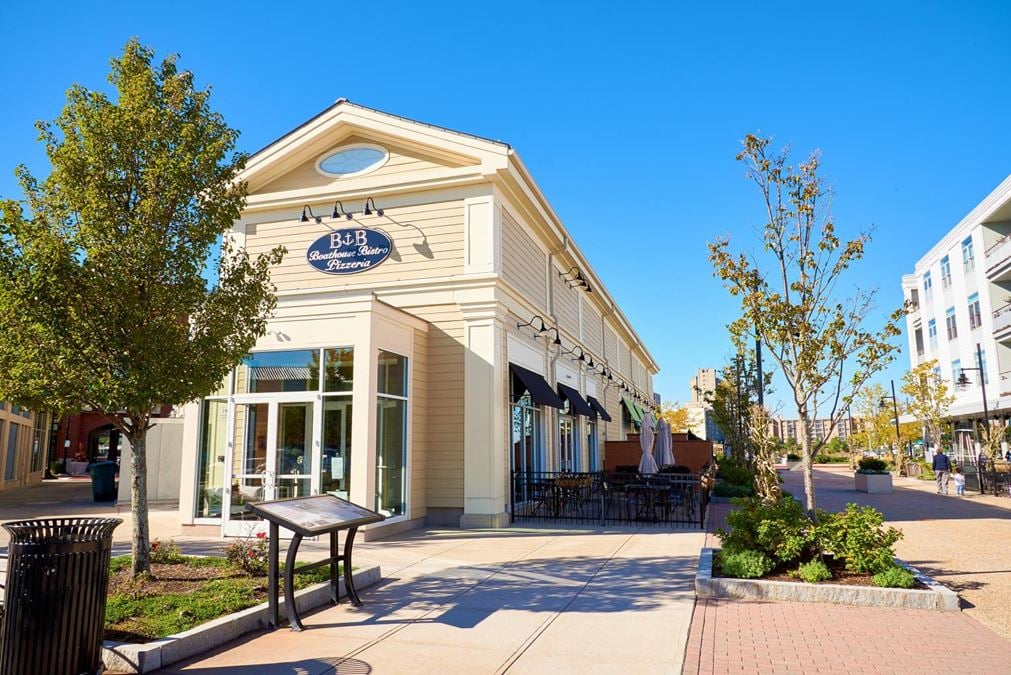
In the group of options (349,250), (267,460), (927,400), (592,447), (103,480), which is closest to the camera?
(267,460)

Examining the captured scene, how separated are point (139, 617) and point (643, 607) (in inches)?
183

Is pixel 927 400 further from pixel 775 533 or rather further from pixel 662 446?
pixel 775 533

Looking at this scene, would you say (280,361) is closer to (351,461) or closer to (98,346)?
(351,461)

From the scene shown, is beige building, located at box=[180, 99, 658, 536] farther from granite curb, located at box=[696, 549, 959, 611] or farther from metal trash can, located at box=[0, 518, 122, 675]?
metal trash can, located at box=[0, 518, 122, 675]

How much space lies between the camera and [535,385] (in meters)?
15.1

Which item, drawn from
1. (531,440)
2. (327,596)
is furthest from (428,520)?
(327,596)

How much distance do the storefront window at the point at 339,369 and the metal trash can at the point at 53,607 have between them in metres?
7.02

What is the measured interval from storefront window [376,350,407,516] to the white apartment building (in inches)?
1122

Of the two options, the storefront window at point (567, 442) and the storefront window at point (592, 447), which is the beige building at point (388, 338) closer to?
the storefront window at point (567, 442)

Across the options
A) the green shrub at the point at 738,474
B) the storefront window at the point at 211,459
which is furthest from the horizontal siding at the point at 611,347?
the storefront window at the point at 211,459

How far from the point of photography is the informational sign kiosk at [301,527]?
605 centimetres

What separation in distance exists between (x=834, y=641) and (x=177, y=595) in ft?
19.5

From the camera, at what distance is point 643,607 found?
268 inches

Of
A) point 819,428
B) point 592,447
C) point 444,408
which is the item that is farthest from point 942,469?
point 819,428
